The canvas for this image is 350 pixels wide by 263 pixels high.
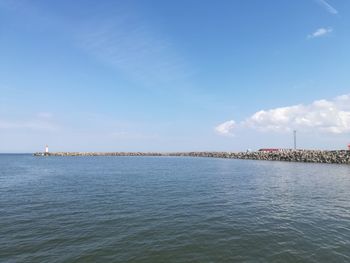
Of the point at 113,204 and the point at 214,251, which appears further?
the point at 113,204

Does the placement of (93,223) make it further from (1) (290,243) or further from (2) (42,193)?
(2) (42,193)

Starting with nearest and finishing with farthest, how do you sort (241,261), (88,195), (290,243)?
(241,261) → (290,243) → (88,195)

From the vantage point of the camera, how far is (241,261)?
1146 cm

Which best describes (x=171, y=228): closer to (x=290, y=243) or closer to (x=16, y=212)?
(x=290, y=243)

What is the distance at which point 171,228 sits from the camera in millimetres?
15859

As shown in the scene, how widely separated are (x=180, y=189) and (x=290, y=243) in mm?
17446

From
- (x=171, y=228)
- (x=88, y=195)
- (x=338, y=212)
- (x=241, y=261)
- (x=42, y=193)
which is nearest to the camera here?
(x=241, y=261)

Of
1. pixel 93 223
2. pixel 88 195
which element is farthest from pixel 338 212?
pixel 88 195

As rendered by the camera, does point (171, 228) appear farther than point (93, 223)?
No

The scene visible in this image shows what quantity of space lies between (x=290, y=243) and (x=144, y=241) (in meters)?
7.41

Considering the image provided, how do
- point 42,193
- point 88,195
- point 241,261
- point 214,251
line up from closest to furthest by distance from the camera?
point 241,261 → point 214,251 → point 88,195 → point 42,193

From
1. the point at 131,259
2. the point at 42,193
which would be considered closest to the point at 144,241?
the point at 131,259

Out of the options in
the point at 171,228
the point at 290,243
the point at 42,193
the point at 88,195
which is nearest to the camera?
the point at 290,243

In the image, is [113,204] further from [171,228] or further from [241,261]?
[241,261]
